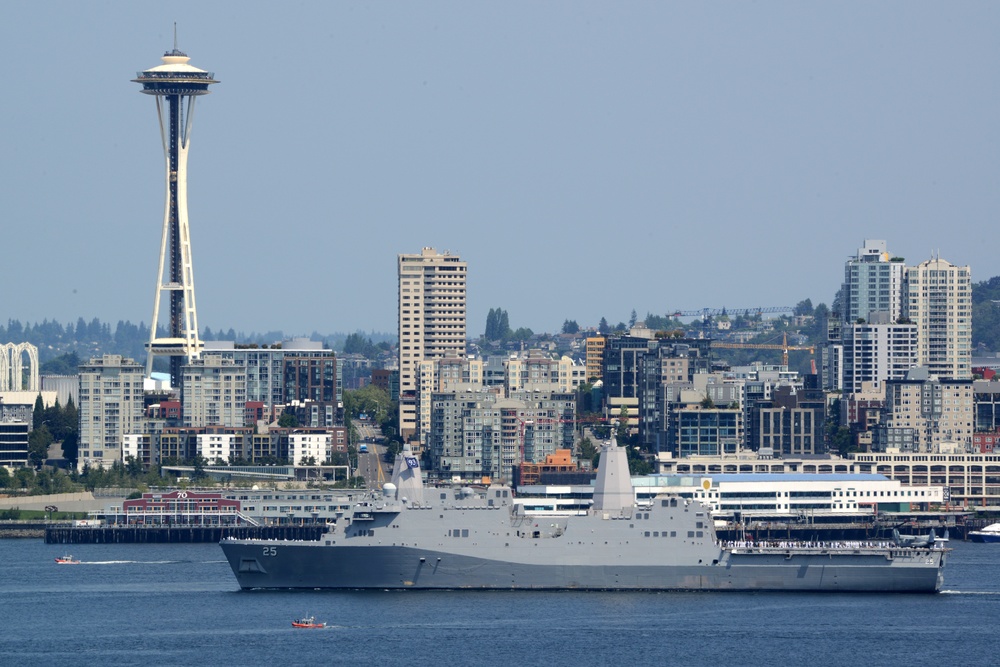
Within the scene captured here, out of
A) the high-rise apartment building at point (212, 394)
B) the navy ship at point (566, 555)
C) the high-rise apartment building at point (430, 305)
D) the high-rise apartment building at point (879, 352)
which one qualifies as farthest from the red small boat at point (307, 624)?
the high-rise apartment building at point (430, 305)

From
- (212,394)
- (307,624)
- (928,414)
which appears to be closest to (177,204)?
(212,394)

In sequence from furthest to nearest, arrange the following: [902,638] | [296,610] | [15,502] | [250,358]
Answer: [250,358] < [15,502] < [296,610] < [902,638]

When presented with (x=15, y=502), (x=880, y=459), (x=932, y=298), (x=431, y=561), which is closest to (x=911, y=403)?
(x=880, y=459)

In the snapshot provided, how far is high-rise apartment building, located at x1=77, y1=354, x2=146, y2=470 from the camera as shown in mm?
137750

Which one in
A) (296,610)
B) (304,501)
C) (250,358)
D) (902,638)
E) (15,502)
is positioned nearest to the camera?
(902,638)

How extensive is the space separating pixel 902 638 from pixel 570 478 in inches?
1813

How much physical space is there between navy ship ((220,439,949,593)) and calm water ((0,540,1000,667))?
0.62 m

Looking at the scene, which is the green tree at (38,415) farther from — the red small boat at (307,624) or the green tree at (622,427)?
the red small boat at (307,624)

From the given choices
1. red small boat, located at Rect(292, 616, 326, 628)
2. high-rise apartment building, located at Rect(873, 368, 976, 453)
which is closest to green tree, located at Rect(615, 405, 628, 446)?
high-rise apartment building, located at Rect(873, 368, 976, 453)

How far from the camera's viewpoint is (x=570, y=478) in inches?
4328

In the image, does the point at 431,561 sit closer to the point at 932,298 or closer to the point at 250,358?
the point at 250,358

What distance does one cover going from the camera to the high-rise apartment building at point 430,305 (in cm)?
16488

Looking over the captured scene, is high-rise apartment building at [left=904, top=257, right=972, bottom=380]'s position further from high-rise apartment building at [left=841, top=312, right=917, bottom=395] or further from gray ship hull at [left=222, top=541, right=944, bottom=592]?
gray ship hull at [left=222, top=541, right=944, bottom=592]

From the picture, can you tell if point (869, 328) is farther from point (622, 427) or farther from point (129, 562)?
point (129, 562)
